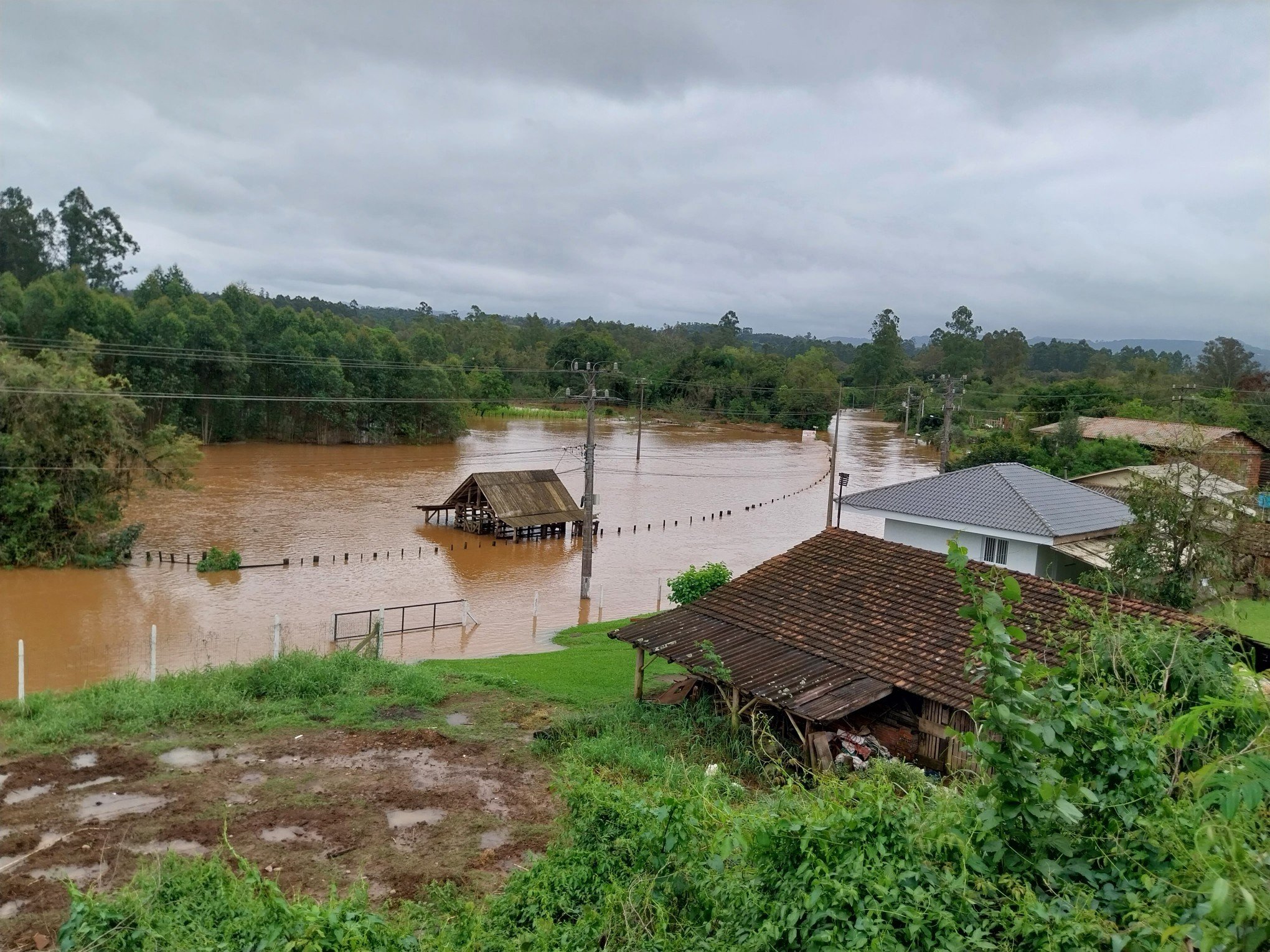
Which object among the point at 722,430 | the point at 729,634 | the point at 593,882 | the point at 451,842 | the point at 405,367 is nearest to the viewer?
the point at 593,882

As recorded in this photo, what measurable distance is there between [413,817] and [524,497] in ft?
84.6

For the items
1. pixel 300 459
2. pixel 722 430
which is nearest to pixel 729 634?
pixel 300 459

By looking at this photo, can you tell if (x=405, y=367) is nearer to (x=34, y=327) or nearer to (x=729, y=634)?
(x=34, y=327)

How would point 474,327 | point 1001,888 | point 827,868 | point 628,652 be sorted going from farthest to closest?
point 474,327
point 628,652
point 827,868
point 1001,888

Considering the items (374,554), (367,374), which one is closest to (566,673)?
(374,554)

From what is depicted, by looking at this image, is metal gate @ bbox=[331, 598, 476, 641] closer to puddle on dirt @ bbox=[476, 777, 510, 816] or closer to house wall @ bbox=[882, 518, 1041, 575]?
puddle on dirt @ bbox=[476, 777, 510, 816]

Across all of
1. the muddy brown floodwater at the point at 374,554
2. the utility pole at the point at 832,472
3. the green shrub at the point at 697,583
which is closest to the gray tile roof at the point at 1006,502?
the utility pole at the point at 832,472

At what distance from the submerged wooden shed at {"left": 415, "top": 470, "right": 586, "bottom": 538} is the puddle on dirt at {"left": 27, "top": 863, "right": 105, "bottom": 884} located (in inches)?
988

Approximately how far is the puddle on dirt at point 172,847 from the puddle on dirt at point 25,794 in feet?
7.56

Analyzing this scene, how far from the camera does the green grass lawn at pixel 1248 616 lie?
623 inches

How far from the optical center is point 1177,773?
5.29 m

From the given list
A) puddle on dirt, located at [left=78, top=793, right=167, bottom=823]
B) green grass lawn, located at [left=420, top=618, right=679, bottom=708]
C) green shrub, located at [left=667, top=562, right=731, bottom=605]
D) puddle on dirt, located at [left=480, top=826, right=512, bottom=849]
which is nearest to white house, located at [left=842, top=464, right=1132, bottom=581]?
green shrub, located at [left=667, top=562, right=731, bottom=605]

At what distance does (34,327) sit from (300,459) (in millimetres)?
16882

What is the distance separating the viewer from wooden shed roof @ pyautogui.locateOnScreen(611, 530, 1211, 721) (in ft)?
38.1
